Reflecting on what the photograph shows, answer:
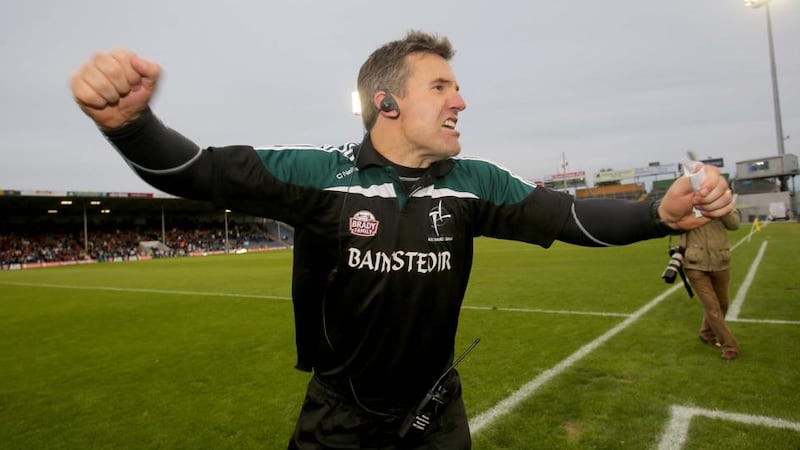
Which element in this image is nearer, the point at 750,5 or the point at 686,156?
the point at 686,156

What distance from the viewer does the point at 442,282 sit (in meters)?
2.12

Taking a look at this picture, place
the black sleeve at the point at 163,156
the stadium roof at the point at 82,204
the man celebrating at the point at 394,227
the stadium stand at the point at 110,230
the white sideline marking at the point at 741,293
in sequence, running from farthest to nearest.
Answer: the stadium stand at the point at 110,230
the stadium roof at the point at 82,204
the white sideline marking at the point at 741,293
the man celebrating at the point at 394,227
the black sleeve at the point at 163,156

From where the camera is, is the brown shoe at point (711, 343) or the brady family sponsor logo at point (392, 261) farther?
the brown shoe at point (711, 343)

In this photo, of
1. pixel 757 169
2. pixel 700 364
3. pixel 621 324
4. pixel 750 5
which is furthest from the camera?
pixel 757 169

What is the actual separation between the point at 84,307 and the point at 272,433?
1200 cm

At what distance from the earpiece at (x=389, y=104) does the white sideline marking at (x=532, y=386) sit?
324 centimetres

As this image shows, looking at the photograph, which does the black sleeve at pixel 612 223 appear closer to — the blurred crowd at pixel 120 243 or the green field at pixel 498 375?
the green field at pixel 498 375

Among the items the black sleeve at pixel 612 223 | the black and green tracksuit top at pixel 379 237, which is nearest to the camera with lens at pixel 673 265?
the black sleeve at pixel 612 223

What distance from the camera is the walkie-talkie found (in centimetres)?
212

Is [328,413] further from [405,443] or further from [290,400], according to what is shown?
[290,400]

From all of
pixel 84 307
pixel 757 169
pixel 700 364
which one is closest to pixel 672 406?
pixel 700 364

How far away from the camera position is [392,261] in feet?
6.62

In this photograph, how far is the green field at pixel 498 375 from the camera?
441 centimetres

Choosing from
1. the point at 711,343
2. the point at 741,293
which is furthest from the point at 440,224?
the point at 741,293
